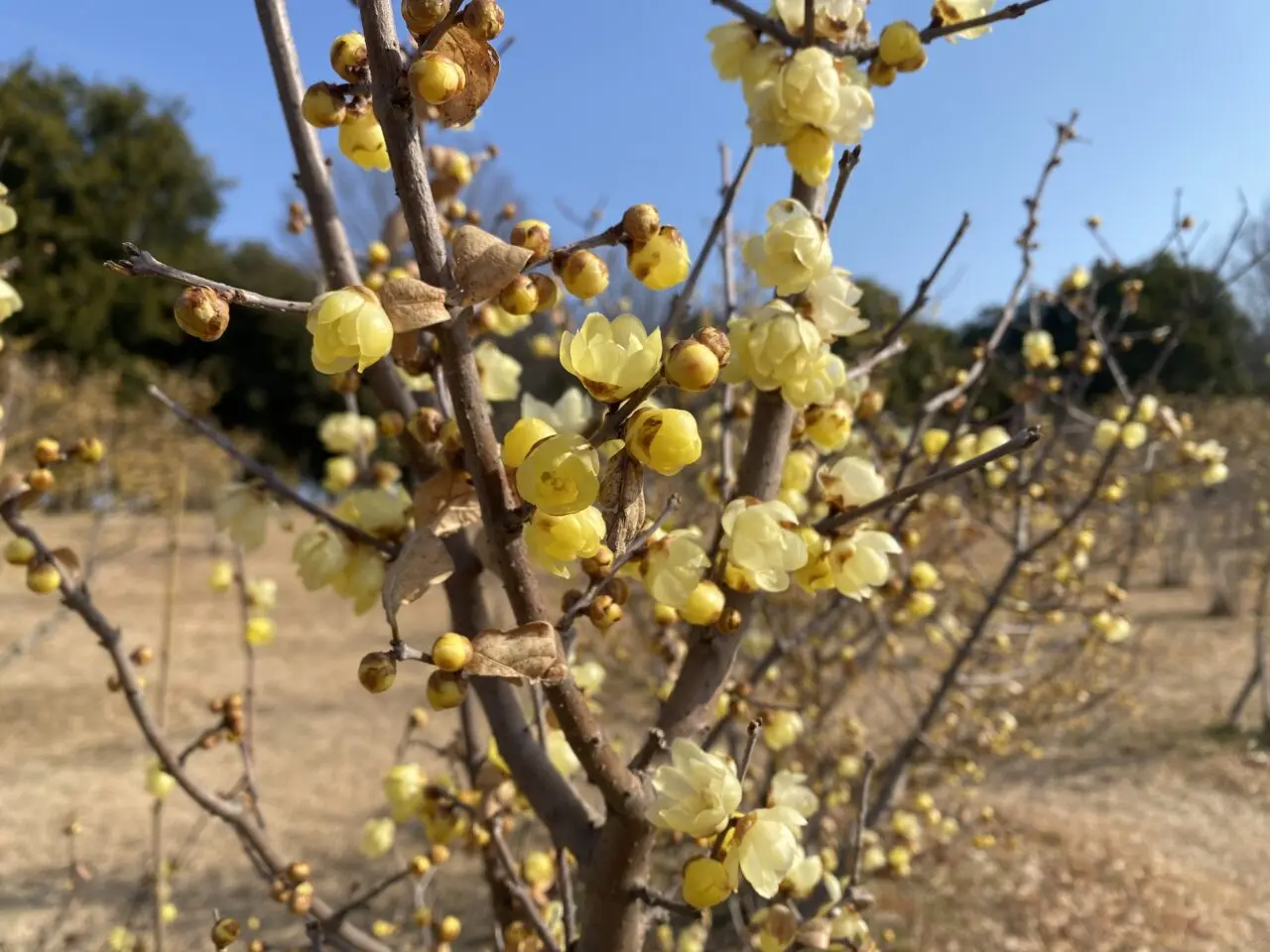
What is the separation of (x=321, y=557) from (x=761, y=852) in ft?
1.88

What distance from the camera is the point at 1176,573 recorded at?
33.8 feet

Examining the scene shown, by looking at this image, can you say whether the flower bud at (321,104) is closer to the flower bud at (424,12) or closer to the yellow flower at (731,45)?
the flower bud at (424,12)

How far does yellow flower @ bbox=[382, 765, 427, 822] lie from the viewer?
1.44 m

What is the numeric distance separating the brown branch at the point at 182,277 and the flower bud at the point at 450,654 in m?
0.27

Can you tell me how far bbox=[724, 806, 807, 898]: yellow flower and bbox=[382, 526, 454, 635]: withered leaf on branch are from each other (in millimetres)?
430

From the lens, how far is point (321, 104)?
28.7 inches

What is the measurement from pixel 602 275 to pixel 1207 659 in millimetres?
8840

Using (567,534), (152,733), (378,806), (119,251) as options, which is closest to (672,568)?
(567,534)

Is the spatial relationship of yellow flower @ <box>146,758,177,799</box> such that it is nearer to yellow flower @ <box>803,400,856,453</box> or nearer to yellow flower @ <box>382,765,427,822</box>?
yellow flower @ <box>382,765,427,822</box>

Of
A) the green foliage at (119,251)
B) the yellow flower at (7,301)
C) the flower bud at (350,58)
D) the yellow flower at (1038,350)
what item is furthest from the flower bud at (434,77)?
the green foliage at (119,251)

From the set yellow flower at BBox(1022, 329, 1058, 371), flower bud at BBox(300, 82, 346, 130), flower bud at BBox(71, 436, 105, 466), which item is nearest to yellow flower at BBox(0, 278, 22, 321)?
flower bud at BBox(71, 436, 105, 466)

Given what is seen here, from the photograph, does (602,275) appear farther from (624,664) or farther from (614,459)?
(624,664)

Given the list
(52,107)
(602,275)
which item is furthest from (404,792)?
(52,107)

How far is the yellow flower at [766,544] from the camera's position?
0.90 meters
